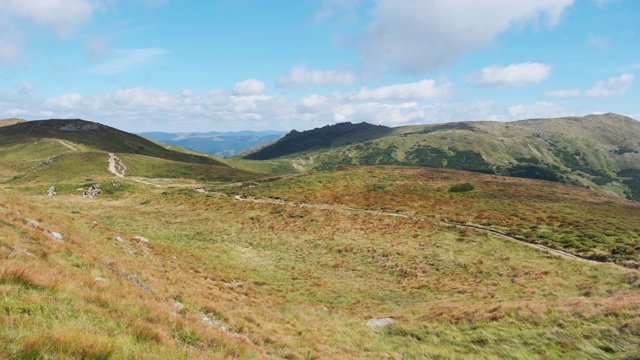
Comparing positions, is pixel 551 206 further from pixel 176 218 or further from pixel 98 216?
pixel 98 216

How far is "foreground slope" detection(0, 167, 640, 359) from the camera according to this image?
9914 mm

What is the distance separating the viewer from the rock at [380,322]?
19547mm

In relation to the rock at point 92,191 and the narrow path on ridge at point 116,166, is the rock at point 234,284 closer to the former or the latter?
the rock at point 92,191

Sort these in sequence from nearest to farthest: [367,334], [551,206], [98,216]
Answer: [367,334] → [98,216] → [551,206]

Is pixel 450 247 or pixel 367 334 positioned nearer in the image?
pixel 367 334

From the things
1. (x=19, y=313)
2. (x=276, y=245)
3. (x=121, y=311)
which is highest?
(x=19, y=313)

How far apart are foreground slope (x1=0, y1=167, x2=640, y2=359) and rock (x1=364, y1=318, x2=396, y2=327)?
0.81 ft

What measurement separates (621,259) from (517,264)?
7.47 m

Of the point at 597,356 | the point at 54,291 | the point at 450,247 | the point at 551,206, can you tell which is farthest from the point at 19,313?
the point at 551,206

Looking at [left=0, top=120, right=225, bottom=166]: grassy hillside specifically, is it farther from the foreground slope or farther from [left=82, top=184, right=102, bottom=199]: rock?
the foreground slope

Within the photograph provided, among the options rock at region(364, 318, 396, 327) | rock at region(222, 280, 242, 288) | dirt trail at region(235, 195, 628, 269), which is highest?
dirt trail at region(235, 195, 628, 269)

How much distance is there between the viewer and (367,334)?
18125mm

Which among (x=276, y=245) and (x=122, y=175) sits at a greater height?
(x=122, y=175)

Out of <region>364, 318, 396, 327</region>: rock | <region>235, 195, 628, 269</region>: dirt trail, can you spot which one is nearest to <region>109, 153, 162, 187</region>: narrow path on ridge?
<region>235, 195, 628, 269</region>: dirt trail
